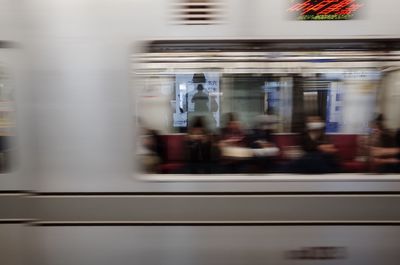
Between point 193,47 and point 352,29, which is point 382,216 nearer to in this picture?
point 352,29

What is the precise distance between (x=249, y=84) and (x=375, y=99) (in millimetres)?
725

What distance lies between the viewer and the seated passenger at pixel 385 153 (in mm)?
2475

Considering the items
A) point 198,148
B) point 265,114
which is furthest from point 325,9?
point 198,148

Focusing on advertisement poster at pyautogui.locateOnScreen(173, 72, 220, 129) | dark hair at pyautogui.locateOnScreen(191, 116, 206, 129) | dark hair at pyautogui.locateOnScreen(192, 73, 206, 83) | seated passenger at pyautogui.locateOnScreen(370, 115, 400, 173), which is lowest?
seated passenger at pyautogui.locateOnScreen(370, 115, 400, 173)

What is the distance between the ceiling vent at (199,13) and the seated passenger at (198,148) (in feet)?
1.80

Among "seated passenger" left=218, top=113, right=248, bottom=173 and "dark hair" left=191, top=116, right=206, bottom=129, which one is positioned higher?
"dark hair" left=191, top=116, right=206, bottom=129

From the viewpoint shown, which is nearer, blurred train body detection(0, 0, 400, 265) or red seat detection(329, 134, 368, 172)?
blurred train body detection(0, 0, 400, 265)

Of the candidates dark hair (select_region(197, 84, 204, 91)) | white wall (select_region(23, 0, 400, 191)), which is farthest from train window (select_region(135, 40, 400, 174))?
white wall (select_region(23, 0, 400, 191))

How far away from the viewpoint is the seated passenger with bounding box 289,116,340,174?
8.16 feet

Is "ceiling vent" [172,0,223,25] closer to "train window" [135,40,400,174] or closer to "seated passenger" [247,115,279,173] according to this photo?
"train window" [135,40,400,174]

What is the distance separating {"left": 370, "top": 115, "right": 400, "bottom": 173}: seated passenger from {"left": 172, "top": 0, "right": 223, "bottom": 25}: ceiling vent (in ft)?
3.71

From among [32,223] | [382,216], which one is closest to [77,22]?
[32,223]

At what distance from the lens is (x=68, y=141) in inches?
94.3

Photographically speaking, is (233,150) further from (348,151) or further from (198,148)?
(348,151)
